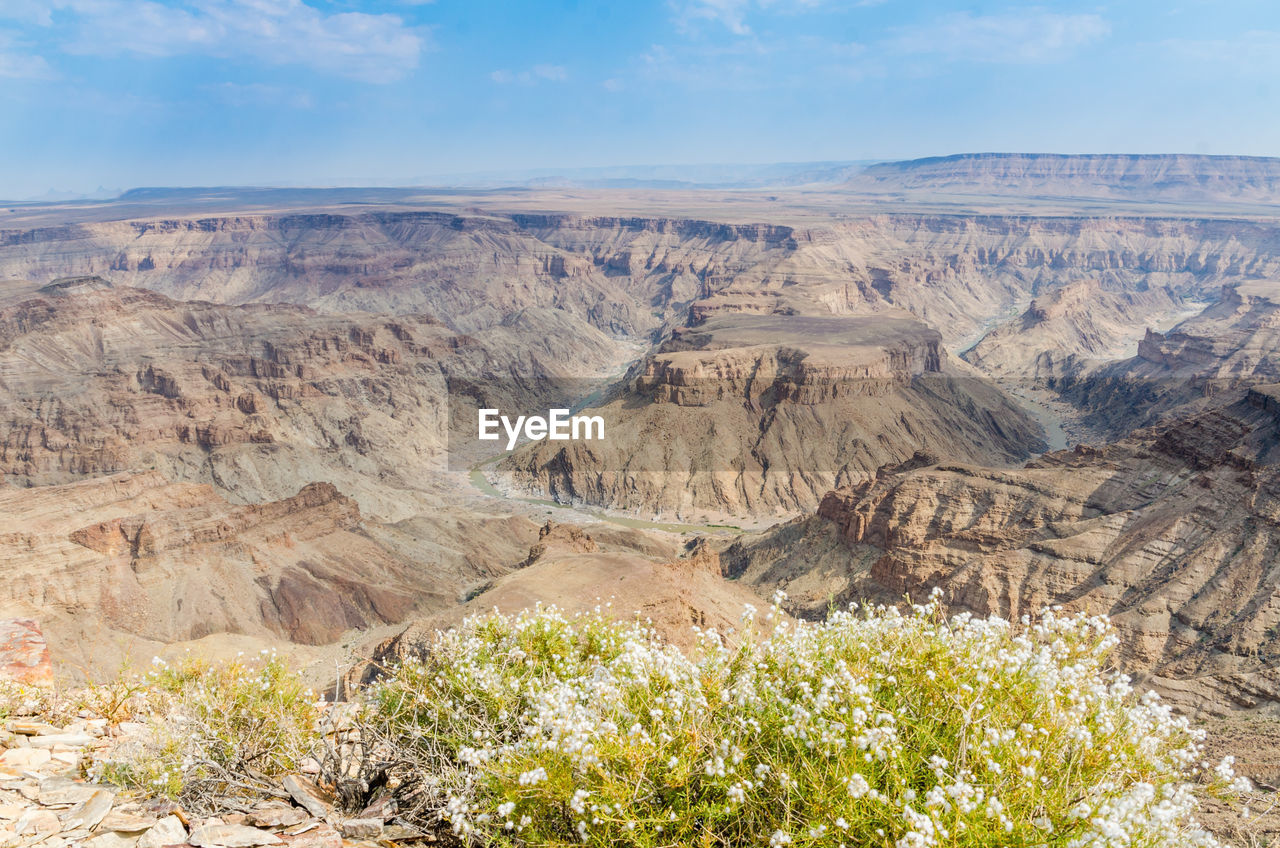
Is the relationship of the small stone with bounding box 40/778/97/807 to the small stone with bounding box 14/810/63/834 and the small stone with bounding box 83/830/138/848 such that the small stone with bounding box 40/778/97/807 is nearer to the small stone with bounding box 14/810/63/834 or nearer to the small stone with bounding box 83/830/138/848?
the small stone with bounding box 14/810/63/834

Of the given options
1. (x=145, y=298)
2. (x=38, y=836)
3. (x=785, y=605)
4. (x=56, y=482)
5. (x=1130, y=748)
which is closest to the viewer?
(x=38, y=836)

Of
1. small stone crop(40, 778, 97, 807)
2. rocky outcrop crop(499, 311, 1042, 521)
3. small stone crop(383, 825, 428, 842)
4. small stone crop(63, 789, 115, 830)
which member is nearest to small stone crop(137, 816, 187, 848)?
small stone crop(63, 789, 115, 830)

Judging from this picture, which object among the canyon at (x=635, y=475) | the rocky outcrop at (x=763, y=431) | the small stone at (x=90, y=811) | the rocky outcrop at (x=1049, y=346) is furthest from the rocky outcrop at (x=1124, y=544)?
the rocky outcrop at (x=1049, y=346)

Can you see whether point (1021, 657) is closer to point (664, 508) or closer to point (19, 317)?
point (664, 508)

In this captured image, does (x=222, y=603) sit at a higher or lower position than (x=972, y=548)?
lower

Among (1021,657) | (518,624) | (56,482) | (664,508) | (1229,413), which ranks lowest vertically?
(664,508)

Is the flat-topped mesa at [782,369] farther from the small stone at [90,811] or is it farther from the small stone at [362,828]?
the small stone at [90,811]

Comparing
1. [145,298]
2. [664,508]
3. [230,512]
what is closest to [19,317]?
[145,298]

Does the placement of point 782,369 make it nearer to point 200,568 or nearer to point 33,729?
point 200,568
